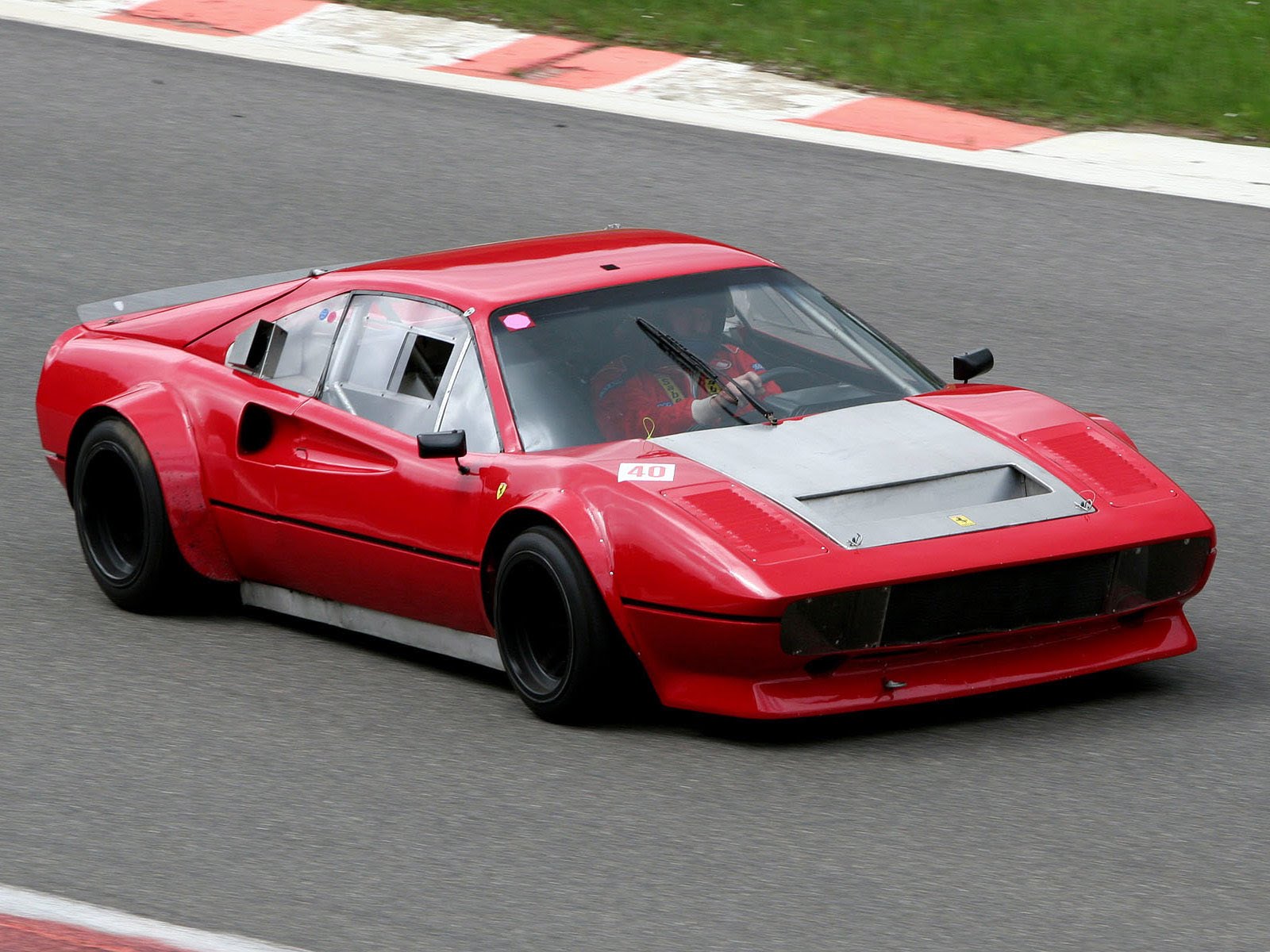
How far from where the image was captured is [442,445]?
5.54m

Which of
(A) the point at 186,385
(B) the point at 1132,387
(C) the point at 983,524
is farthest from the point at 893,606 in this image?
(B) the point at 1132,387

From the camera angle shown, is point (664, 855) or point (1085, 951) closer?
point (1085, 951)

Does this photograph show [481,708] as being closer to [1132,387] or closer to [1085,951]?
[1085,951]

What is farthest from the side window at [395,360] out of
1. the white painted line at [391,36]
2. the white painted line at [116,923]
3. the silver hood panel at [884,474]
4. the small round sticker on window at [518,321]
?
the white painted line at [391,36]

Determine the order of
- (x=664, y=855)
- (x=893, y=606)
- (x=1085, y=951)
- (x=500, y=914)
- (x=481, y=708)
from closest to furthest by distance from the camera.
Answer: (x=1085, y=951), (x=500, y=914), (x=664, y=855), (x=893, y=606), (x=481, y=708)

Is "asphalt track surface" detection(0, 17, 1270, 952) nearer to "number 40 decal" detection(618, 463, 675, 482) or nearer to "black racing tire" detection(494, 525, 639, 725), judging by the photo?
"black racing tire" detection(494, 525, 639, 725)

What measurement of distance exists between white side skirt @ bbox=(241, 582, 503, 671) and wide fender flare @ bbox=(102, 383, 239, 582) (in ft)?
0.45

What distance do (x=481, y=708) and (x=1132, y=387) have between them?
3.78 m

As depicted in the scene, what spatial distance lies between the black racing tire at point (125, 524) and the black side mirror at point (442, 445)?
1.28m

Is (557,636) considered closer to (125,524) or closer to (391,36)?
(125,524)

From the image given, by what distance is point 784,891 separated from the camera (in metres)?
4.24

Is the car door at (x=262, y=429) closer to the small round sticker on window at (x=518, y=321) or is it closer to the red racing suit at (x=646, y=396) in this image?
the small round sticker on window at (x=518, y=321)

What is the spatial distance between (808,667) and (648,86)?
8.02 metres

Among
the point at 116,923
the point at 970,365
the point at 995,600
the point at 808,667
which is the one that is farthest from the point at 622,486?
the point at 116,923
